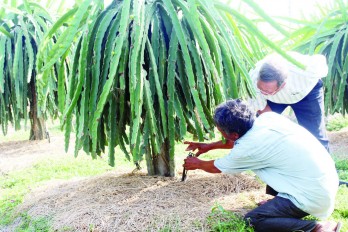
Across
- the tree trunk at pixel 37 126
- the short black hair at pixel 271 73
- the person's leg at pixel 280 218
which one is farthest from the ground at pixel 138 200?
the tree trunk at pixel 37 126

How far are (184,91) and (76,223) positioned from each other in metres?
1.34

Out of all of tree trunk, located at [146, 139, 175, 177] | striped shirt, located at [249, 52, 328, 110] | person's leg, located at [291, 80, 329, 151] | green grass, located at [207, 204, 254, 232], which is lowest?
green grass, located at [207, 204, 254, 232]

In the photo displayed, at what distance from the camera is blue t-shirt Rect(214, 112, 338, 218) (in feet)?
9.26

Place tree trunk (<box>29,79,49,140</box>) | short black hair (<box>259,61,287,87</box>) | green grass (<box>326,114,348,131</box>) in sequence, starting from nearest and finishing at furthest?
1. short black hair (<box>259,61,287,87</box>)
2. tree trunk (<box>29,79,49,140</box>)
3. green grass (<box>326,114,348,131</box>)

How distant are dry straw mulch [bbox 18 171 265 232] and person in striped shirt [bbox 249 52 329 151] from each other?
802 mm

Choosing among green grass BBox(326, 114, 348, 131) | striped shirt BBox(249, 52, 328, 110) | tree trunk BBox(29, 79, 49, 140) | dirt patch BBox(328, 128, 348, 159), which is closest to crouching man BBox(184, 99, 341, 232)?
striped shirt BBox(249, 52, 328, 110)

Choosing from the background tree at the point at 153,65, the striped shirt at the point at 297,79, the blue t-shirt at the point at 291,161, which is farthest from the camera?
the striped shirt at the point at 297,79

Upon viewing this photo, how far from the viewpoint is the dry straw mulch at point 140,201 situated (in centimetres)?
302

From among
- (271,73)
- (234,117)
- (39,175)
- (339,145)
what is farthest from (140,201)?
(339,145)

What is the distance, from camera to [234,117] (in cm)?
289

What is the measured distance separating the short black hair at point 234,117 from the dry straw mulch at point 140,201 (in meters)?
0.68

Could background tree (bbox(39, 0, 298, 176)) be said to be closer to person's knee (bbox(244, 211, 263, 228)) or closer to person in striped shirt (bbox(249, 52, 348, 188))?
person in striped shirt (bbox(249, 52, 348, 188))

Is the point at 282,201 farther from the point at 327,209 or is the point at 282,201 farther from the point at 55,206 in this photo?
the point at 55,206

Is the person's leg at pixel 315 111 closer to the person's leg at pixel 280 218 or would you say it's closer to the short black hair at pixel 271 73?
the short black hair at pixel 271 73
